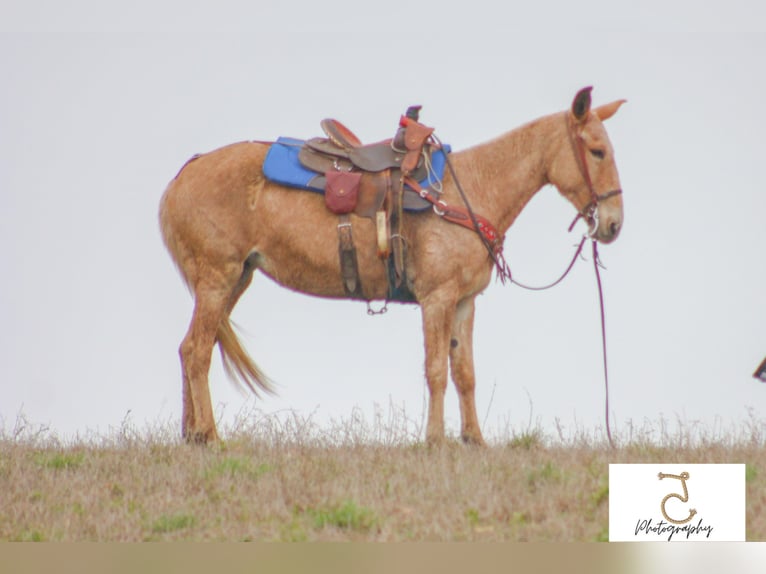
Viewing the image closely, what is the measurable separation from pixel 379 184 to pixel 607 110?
77.6 inches

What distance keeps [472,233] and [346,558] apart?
152 inches

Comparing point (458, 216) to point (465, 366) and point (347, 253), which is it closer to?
point (347, 253)

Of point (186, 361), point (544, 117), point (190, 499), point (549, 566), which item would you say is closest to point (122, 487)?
point (190, 499)

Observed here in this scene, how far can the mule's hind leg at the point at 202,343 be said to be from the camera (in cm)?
1322

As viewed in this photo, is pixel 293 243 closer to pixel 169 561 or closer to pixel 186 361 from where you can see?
pixel 186 361

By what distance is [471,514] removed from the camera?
10.7 m

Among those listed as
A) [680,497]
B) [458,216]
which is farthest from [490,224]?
[680,497]

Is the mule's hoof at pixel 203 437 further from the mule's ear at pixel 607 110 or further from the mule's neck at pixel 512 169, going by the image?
the mule's ear at pixel 607 110

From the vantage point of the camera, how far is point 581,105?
1309cm

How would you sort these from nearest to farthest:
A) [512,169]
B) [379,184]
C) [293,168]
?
[379,184] → [293,168] → [512,169]

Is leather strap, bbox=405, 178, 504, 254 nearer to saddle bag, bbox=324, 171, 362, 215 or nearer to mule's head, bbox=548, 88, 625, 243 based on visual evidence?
saddle bag, bbox=324, 171, 362, 215

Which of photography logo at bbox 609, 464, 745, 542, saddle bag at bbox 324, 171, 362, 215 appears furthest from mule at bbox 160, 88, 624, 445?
photography logo at bbox 609, 464, 745, 542

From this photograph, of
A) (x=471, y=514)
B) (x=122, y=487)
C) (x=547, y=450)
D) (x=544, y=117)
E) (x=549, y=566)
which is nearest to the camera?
(x=549, y=566)

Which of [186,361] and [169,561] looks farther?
[186,361]
